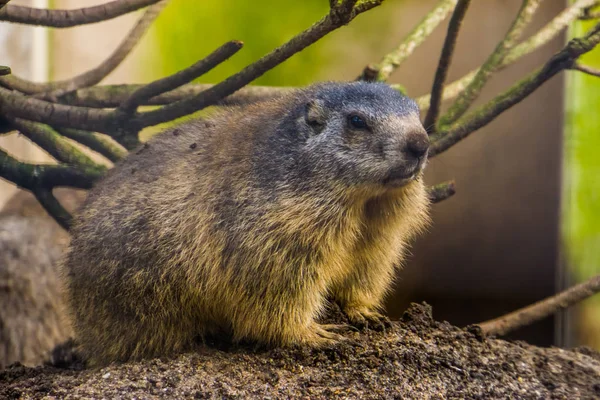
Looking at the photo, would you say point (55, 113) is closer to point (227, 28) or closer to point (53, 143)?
point (53, 143)

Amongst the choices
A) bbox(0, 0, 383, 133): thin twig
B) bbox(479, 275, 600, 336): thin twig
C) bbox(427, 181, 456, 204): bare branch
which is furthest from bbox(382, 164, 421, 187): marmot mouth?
bbox(479, 275, 600, 336): thin twig

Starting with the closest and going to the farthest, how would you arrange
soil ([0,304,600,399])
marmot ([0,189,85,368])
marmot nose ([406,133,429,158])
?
soil ([0,304,600,399]) < marmot nose ([406,133,429,158]) < marmot ([0,189,85,368])

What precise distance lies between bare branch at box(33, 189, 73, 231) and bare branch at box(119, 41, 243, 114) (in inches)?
27.1

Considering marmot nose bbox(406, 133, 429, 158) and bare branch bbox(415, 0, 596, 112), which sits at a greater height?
bare branch bbox(415, 0, 596, 112)

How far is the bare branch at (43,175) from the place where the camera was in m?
2.96

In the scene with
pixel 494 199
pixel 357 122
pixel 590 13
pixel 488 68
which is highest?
pixel 590 13

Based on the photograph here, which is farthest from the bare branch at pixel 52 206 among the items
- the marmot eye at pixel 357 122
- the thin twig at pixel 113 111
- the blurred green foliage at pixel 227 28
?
the marmot eye at pixel 357 122

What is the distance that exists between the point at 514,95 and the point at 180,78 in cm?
163

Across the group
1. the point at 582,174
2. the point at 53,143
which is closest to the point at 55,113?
the point at 53,143

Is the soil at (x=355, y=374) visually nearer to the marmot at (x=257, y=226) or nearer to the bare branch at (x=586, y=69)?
the marmot at (x=257, y=226)

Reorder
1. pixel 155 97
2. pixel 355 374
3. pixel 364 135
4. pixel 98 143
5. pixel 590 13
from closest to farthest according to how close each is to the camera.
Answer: pixel 355 374 < pixel 364 135 < pixel 155 97 < pixel 98 143 < pixel 590 13

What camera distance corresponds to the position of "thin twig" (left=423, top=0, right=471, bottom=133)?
9.57 feet

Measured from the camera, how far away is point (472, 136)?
141 inches

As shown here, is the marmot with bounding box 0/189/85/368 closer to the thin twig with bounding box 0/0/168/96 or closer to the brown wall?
the thin twig with bounding box 0/0/168/96
